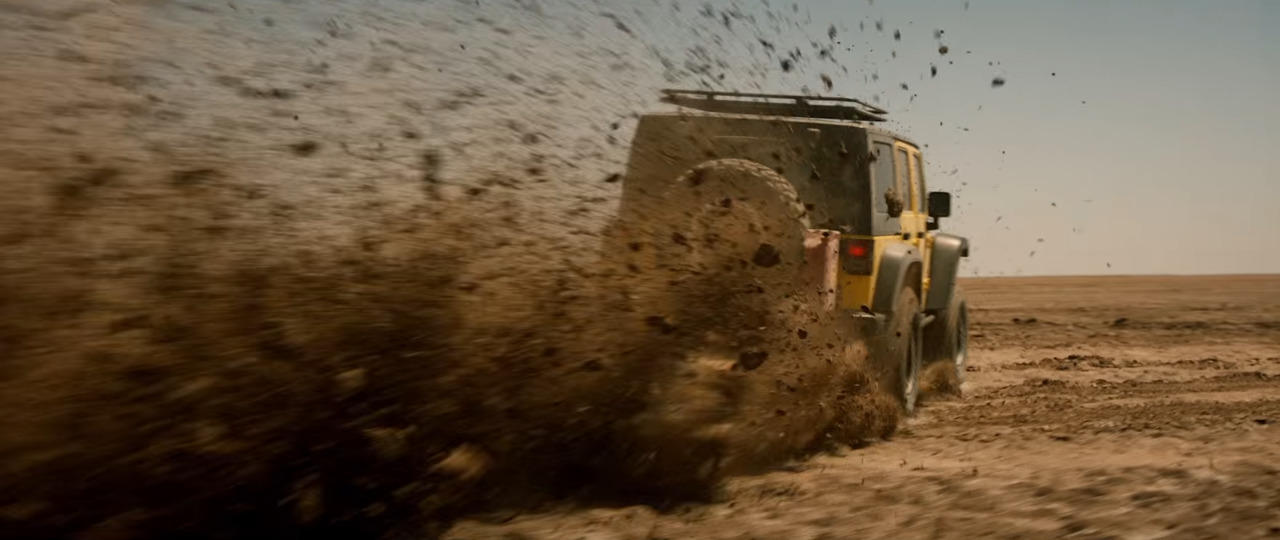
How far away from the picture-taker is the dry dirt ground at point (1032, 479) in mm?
4590

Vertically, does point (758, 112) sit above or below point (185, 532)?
above

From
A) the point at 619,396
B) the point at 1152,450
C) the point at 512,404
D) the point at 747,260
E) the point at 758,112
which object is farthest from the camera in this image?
the point at 758,112

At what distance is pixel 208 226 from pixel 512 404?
1.44 metres

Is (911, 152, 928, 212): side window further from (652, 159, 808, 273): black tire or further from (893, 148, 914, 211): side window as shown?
(652, 159, 808, 273): black tire

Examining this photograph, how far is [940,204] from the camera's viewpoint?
9617 millimetres

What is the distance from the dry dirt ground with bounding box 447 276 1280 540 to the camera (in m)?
4.59

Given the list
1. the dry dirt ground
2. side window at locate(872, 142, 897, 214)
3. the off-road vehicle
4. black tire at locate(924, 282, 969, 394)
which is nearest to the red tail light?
the off-road vehicle

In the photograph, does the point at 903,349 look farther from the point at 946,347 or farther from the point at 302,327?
the point at 302,327

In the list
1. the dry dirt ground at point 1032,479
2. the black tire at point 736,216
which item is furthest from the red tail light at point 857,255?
the dry dirt ground at point 1032,479

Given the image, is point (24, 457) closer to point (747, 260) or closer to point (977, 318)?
point (747, 260)

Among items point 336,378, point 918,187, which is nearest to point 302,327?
point 336,378

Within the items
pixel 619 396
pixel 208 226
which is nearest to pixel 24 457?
pixel 208 226

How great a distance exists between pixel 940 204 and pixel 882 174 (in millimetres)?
1518

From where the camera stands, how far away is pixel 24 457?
11.4ft
